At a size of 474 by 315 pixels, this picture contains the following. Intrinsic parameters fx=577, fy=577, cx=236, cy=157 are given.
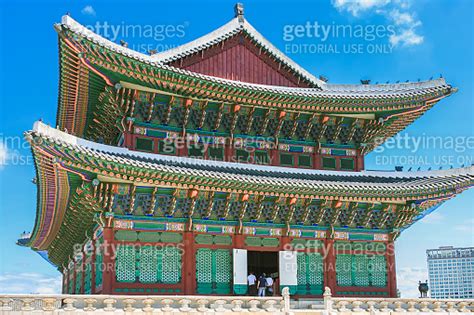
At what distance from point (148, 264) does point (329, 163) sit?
12255 mm

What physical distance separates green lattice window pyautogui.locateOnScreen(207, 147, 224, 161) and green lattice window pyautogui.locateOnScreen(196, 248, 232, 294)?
4.97m

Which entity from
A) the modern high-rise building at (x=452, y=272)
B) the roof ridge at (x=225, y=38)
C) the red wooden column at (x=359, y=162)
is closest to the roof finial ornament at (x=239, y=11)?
the roof ridge at (x=225, y=38)

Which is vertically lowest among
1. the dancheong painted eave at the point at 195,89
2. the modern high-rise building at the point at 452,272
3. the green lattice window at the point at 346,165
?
the modern high-rise building at the point at 452,272

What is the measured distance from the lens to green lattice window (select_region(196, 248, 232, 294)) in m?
27.6

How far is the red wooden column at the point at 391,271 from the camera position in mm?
31333

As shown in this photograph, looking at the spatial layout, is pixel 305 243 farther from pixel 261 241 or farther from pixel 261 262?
pixel 261 262

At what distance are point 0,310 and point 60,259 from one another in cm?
2031

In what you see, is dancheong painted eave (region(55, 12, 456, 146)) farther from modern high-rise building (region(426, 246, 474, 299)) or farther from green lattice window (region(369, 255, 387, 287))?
modern high-rise building (region(426, 246, 474, 299))

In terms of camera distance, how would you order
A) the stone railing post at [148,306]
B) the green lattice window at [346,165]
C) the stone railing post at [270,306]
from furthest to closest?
the green lattice window at [346,165] → the stone railing post at [270,306] → the stone railing post at [148,306]

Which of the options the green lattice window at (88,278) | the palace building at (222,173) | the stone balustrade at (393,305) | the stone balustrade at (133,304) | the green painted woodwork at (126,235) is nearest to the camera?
the stone balustrade at (133,304)

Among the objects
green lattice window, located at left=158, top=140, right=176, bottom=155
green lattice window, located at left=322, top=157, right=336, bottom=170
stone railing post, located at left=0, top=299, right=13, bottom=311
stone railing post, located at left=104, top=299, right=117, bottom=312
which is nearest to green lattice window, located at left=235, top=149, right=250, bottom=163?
green lattice window, located at left=158, top=140, right=176, bottom=155

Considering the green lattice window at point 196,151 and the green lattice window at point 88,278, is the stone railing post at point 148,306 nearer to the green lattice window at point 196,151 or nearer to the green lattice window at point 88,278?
the green lattice window at point 88,278

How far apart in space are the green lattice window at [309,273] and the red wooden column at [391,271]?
4148 mm

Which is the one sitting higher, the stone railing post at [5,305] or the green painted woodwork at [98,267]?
the green painted woodwork at [98,267]
